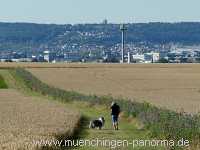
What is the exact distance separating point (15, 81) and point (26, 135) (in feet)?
193

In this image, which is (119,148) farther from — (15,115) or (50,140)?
(15,115)

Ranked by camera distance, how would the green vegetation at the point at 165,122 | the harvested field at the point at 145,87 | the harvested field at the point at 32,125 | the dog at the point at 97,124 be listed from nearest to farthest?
1. the harvested field at the point at 32,125
2. the green vegetation at the point at 165,122
3. the dog at the point at 97,124
4. the harvested field at the point at 145,87

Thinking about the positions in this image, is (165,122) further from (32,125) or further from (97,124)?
(32,125)

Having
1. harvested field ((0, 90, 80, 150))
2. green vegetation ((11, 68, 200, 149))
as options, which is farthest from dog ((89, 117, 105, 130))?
green vegetation ((11, 68, 200, 149))

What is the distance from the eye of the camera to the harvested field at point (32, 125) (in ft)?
65.5

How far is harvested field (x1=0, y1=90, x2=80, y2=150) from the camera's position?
786 inches

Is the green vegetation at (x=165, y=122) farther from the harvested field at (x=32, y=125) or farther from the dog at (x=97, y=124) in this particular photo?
the harvested field at (x=32, y=125)

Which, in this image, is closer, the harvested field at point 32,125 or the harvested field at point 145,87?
the harvested field at point 32,125

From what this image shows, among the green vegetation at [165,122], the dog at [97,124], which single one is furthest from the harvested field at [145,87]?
the dog at [97,124]

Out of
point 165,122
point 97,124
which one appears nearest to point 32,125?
point 97,124

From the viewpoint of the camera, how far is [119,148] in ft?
65.8

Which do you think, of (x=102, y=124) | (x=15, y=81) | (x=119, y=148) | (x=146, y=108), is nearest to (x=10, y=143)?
(x=119, y=148)

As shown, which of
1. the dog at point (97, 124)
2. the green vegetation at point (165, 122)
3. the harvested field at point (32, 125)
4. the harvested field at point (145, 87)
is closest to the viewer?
the harvested field at point (32, 125)

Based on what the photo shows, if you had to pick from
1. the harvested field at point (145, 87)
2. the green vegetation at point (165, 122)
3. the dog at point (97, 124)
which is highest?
the green vegetation at point (165, 122)
